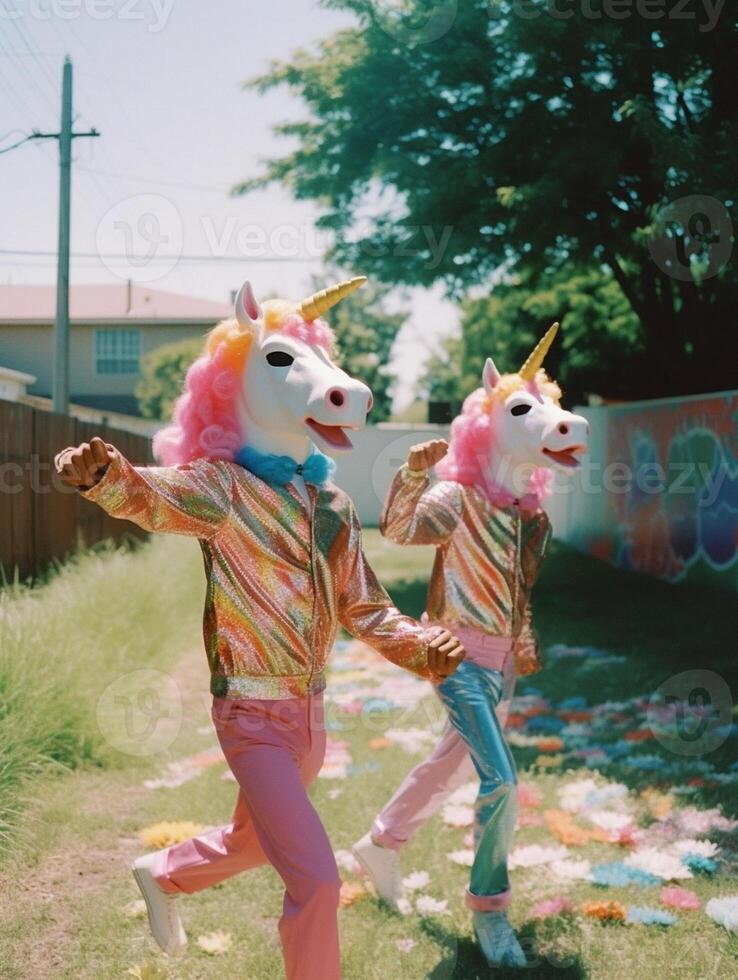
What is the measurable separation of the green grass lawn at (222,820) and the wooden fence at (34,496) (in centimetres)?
51

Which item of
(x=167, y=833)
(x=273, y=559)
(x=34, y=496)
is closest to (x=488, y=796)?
(x=273, y=559)

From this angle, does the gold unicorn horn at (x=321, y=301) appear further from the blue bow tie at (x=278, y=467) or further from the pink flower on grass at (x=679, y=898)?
the pink flower on grass at (x=679, y=898)

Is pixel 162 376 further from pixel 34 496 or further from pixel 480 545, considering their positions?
pixel 480 545

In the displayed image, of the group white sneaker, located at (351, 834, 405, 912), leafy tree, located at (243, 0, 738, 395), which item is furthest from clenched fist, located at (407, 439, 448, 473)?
leafy tree, located at (243, 0, 738, 395)

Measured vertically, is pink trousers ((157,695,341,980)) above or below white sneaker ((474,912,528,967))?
above

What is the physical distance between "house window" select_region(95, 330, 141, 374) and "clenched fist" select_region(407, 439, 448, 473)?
41.4 feet

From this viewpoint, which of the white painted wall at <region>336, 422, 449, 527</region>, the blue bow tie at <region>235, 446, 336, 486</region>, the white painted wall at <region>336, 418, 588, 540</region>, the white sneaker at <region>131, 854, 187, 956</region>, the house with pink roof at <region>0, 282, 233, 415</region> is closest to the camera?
the blue bow tie at <region>235, 446, 336, 486</region>

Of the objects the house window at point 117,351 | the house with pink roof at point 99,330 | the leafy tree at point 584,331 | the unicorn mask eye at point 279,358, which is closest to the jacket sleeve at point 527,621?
the unicorn mask eye at point 279,358

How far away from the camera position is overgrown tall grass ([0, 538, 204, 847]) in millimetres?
4516

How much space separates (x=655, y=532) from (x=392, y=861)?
844 centimetres

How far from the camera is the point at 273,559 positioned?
9.00 feet

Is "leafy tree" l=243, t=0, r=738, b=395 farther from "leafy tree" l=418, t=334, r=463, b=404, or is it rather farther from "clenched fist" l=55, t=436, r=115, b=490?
"leafy tree" l=418, t=334, r=463, b=404

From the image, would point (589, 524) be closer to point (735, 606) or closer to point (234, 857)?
point (735, 606)

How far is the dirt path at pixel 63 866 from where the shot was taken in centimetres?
339
